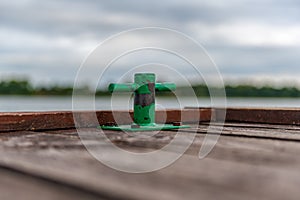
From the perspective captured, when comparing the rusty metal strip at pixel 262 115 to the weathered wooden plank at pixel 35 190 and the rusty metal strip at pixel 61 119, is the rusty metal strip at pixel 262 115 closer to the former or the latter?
the rusty metal strip at pixel 61 119

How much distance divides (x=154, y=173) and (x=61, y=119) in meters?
1.45

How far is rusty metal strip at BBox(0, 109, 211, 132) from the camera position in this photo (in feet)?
7.92

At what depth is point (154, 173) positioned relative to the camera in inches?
49.4

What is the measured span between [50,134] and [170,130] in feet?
2.14

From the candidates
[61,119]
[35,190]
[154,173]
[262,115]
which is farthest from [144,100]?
[35,190]

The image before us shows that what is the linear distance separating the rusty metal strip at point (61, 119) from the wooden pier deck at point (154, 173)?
19 cm

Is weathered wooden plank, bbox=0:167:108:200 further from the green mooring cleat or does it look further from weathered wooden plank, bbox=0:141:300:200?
the green mooring cleat

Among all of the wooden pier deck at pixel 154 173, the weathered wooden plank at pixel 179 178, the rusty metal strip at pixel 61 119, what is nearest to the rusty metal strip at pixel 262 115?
the rusty metal strip at pixel 61 119

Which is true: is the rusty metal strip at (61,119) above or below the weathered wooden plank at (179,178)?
above

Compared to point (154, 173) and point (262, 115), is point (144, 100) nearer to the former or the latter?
point (262, 115)

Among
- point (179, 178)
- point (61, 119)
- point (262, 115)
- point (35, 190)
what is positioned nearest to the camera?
point (35, 190)

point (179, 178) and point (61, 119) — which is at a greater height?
point (61, 119)

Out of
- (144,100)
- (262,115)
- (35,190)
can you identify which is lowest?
(35,190)

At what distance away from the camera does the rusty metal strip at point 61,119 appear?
241 centimetres
